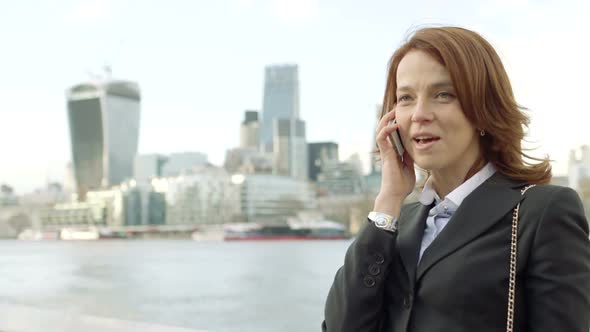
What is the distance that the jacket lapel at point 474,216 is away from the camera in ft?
4.20

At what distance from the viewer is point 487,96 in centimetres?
132

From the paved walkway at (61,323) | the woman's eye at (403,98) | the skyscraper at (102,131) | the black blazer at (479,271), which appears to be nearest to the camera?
the black blazer at (479,271)

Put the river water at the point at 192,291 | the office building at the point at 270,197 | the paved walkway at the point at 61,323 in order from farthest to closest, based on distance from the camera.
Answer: the office building at the point at 270,197, the river water at the point at 192,291, the paved walkway at the point at 61,323

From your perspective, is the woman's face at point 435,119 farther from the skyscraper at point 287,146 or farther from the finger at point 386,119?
the skyscraper at point 287,146

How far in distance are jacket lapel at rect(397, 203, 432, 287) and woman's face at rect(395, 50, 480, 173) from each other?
118 millimetres

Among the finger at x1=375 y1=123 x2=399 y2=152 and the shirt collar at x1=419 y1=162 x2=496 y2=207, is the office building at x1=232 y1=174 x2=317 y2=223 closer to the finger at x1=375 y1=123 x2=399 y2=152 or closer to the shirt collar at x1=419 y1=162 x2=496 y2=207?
the finger at x1=375 y1=123 x2=399 y2=152

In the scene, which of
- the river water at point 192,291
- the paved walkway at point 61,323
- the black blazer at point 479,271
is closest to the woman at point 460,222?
Result: the black blazer at point 479,271

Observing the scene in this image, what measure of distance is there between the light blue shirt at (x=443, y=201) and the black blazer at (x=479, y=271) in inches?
0.8

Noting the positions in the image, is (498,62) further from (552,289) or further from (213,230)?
(213,230)

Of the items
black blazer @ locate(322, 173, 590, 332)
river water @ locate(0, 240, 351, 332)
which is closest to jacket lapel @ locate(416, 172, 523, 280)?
black blazer @ locate(322, 173, 590, 332)

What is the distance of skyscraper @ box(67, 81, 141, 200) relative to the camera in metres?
92.3

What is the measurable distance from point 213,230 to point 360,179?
85.4 ft

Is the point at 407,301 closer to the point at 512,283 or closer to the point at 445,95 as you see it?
the point at 512,283

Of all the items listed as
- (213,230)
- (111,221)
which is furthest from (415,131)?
(111,221)
